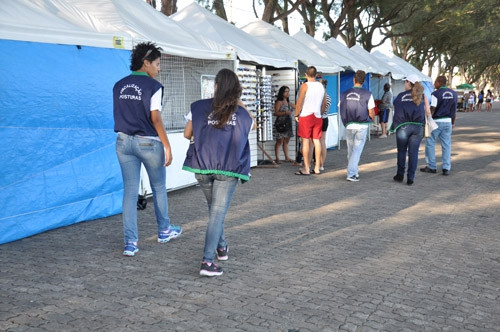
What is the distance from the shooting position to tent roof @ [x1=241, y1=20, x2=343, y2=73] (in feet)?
41.2

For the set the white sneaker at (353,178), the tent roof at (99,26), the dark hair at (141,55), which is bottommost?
the white sneaker at (353,178)

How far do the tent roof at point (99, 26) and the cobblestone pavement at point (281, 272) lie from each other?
2.23 metres

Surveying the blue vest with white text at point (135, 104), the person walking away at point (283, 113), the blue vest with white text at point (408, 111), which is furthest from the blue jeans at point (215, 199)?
the person walking away at point (283, 113)

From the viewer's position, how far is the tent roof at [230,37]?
388 inches

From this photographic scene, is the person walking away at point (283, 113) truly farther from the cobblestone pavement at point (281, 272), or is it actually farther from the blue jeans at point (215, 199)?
the blue jeans at point (215, 199)

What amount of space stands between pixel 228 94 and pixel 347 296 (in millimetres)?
1864

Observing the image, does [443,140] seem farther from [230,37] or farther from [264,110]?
[230,37]

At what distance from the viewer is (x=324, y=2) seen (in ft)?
83.9

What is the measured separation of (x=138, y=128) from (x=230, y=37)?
5708 mm

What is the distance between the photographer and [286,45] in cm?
1279

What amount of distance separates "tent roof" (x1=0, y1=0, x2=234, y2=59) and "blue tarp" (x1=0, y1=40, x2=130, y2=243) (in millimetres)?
146

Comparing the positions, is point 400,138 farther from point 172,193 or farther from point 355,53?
point 355,53

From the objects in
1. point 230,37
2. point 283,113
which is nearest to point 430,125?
point 283,113

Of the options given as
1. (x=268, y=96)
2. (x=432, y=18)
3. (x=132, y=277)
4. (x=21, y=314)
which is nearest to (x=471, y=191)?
(x=268, y=96)
